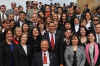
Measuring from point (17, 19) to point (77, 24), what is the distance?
2494 mm

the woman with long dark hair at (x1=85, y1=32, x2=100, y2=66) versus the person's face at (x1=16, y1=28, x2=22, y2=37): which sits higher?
the person's face at (x1=16, y1=28, x2=22, y2=37)

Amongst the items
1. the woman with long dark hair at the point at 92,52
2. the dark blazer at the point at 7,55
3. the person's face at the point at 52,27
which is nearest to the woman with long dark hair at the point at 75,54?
the woman with long dark hair at the point at 92,52

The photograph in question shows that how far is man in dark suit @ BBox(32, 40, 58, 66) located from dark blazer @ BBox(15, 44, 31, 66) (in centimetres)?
47

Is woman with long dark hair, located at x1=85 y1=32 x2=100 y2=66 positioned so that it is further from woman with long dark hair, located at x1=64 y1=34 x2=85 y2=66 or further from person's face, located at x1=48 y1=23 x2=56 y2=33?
person's face, located at x1=48 y1=23 x2=56 y2=33

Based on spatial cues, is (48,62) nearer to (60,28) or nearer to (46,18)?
(60,28)

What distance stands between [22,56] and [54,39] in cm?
113

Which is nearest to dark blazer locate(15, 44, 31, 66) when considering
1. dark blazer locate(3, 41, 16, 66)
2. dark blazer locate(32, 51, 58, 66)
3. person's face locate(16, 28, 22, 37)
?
dark blazer locate(3, 41, 16, 66)

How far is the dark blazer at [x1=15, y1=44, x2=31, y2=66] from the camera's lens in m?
7.68

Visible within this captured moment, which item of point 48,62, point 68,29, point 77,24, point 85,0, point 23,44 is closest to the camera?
point 48,62

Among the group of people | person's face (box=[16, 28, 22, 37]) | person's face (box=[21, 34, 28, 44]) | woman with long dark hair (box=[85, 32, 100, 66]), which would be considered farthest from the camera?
person's face (box=[16, 28, 22, 37])

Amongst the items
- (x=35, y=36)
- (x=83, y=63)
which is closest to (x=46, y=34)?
(x=35, y=36)

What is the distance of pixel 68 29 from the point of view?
28.9ft

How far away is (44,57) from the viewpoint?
7371 mm

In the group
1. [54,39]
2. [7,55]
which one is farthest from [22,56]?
[54,39]
